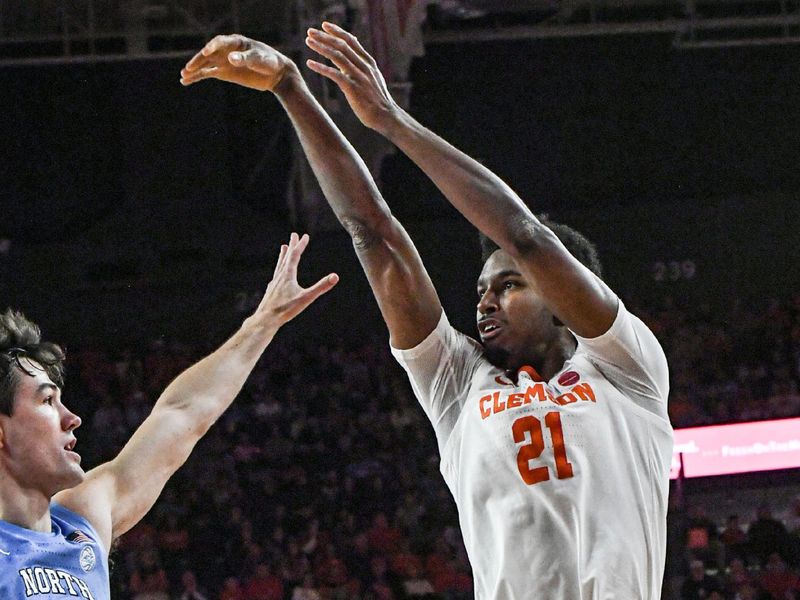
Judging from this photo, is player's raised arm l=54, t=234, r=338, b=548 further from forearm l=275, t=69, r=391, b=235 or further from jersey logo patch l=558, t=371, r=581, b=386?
jersey logo patch l=558, t=371, r=581, b=386

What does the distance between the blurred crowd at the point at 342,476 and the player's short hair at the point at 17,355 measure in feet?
27.9

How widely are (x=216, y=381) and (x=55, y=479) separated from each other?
0.73 meters

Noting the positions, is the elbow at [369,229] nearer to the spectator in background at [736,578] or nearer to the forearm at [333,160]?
the forearm at [333,160]

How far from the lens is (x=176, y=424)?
3.50m

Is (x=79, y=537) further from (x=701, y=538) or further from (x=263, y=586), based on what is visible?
(x=701, y=538)

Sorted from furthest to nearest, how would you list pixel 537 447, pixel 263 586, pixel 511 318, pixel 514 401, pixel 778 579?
pixel 778 579
pixel 263 586
pixel 511 318
pixel 514 401
pixel 537 447

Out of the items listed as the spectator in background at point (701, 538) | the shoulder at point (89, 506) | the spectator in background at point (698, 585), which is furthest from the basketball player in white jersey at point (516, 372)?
the spectator in background at point (701, 538)

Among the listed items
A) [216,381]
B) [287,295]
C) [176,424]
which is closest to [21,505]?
[176,424]

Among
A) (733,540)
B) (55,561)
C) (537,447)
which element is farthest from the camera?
(733,540)

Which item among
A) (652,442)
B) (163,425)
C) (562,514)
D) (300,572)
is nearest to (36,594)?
(163,425)

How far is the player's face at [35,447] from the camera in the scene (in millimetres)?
3000

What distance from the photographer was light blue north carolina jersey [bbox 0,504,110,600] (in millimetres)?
2883

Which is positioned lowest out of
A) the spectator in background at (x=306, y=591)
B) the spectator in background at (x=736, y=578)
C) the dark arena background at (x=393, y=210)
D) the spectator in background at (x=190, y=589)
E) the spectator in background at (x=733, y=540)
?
the spectator in background at (x=736, y=578)

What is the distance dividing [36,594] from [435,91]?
1432 centimetres
